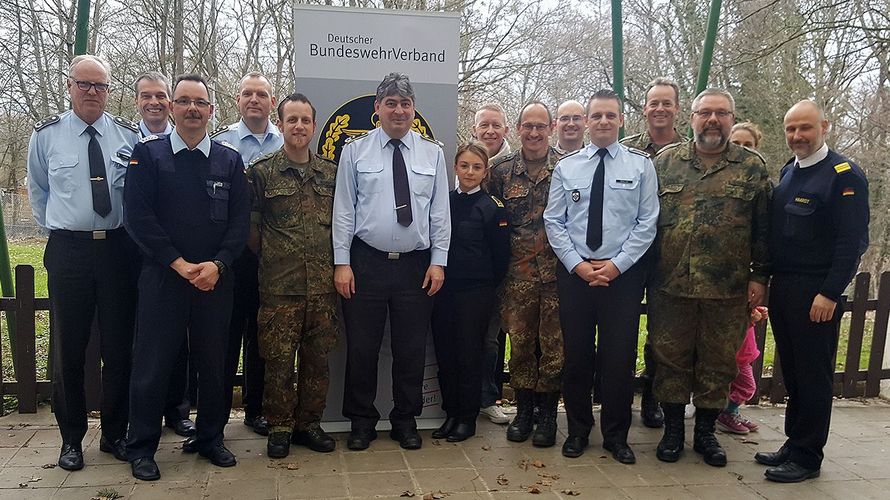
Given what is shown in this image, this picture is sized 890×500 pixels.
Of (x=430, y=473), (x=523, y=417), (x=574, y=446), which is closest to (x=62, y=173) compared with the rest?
(x=430, y=473)

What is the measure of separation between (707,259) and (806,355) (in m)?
0.75

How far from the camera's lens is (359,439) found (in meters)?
4.18

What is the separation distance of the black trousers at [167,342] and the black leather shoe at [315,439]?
57cm

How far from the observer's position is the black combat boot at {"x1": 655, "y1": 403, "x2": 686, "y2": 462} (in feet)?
13.5

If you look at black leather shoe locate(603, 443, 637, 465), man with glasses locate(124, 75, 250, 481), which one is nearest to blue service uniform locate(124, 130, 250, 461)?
man with glasses locate(124, 75, 250, 481)

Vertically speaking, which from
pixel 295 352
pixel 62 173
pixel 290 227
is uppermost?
pixel 62 173

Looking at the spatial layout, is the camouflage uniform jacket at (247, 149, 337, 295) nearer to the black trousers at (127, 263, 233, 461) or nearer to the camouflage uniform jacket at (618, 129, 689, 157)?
the black trousers at (127, 263, 233, 461)

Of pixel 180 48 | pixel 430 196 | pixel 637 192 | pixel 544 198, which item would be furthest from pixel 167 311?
pixel 180 48

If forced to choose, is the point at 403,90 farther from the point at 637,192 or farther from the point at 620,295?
the point at 620,295

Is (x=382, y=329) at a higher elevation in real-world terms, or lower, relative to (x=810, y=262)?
lower

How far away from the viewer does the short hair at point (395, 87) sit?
13.2 ft

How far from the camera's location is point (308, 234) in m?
3.95

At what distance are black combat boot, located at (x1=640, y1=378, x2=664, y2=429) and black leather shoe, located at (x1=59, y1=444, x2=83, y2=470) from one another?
141 inches

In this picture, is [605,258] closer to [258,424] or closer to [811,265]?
[811,265]
